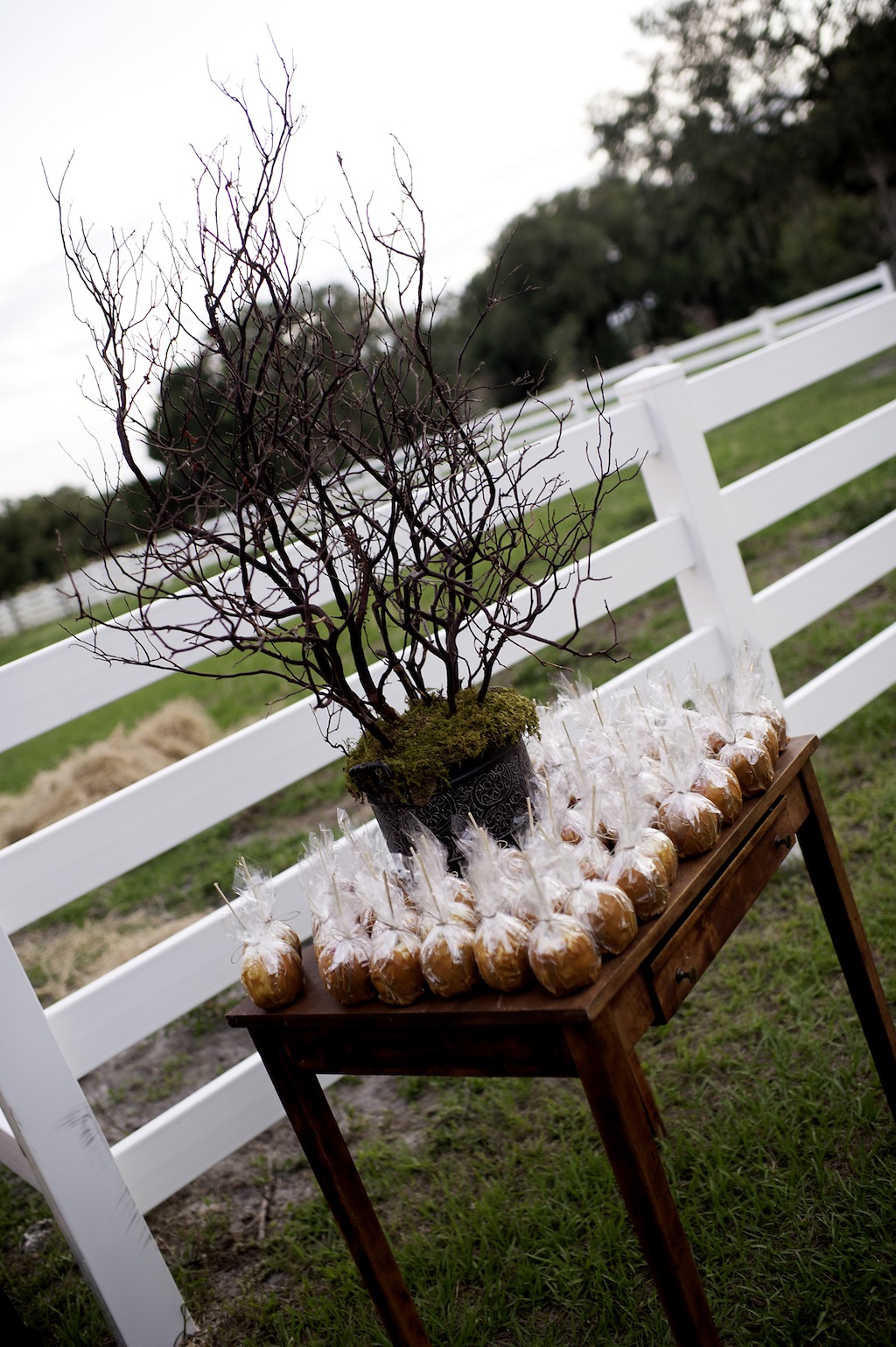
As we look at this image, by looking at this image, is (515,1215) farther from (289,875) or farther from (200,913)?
(200,913)

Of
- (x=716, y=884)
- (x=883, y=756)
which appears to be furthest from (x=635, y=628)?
(x=716, y=884)

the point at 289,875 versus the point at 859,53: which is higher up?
the point at 859,53

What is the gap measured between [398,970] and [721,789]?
1.90 feet

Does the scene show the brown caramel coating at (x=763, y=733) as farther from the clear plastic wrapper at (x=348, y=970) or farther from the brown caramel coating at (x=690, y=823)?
the clear plastic wrapper at (x=348, y=970)

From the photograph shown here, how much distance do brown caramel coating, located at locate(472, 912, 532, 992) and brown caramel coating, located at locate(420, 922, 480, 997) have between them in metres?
0.03

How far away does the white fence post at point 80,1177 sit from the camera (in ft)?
6.23

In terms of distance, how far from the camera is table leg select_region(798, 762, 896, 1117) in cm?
182

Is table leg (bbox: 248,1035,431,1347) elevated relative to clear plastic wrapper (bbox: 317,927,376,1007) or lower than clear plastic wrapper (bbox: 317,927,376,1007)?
lower

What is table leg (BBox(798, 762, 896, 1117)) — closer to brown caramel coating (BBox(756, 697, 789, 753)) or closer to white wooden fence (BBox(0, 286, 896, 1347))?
brown caramel coating (BBox(756, 697, 789, 753))

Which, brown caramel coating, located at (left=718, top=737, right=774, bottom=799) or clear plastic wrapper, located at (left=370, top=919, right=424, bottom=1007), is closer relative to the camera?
clear plastic wrapper, located at (left=370, top=919, right=424, bottom=1007)

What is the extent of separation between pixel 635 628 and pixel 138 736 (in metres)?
3.09

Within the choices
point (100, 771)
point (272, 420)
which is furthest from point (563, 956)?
point (100, 771)

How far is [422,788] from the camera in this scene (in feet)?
4.83

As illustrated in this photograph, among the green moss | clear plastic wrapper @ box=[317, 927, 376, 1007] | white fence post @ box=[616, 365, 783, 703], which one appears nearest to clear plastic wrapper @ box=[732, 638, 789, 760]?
the green moss
